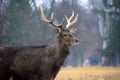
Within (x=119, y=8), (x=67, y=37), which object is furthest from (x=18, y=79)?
(x=119, y=8)

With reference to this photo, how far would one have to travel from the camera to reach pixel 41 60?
48.1 ft

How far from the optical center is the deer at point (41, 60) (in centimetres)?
1441

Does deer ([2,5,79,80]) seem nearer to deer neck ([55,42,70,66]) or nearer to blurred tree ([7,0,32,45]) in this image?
deer neck ([55,42,70,66])

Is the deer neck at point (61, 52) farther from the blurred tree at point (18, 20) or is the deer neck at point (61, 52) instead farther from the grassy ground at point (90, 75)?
the blurred tree at point (18, 20)

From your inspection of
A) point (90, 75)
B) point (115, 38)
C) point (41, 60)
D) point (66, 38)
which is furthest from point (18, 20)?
point (41, 60)

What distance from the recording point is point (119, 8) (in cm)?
4800

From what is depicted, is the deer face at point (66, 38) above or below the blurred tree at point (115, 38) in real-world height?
above

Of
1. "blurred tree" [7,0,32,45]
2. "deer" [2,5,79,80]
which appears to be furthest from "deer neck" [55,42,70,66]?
"blurred tree" [7,0,32,45]

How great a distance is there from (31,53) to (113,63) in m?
40.4

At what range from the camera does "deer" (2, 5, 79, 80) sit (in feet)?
47.3

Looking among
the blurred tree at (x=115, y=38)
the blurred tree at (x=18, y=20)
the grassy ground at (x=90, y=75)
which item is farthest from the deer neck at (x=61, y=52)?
the blurred tree at (x=115, y=38)

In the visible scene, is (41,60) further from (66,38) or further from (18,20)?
(18,20)

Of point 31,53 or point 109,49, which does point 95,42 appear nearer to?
point 109,49

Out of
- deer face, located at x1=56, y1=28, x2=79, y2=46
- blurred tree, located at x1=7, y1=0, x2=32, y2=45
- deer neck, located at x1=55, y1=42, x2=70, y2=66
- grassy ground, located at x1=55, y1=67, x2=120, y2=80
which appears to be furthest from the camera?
blurred tree, located at x1=7, y1=0, x2=32, y2=45
